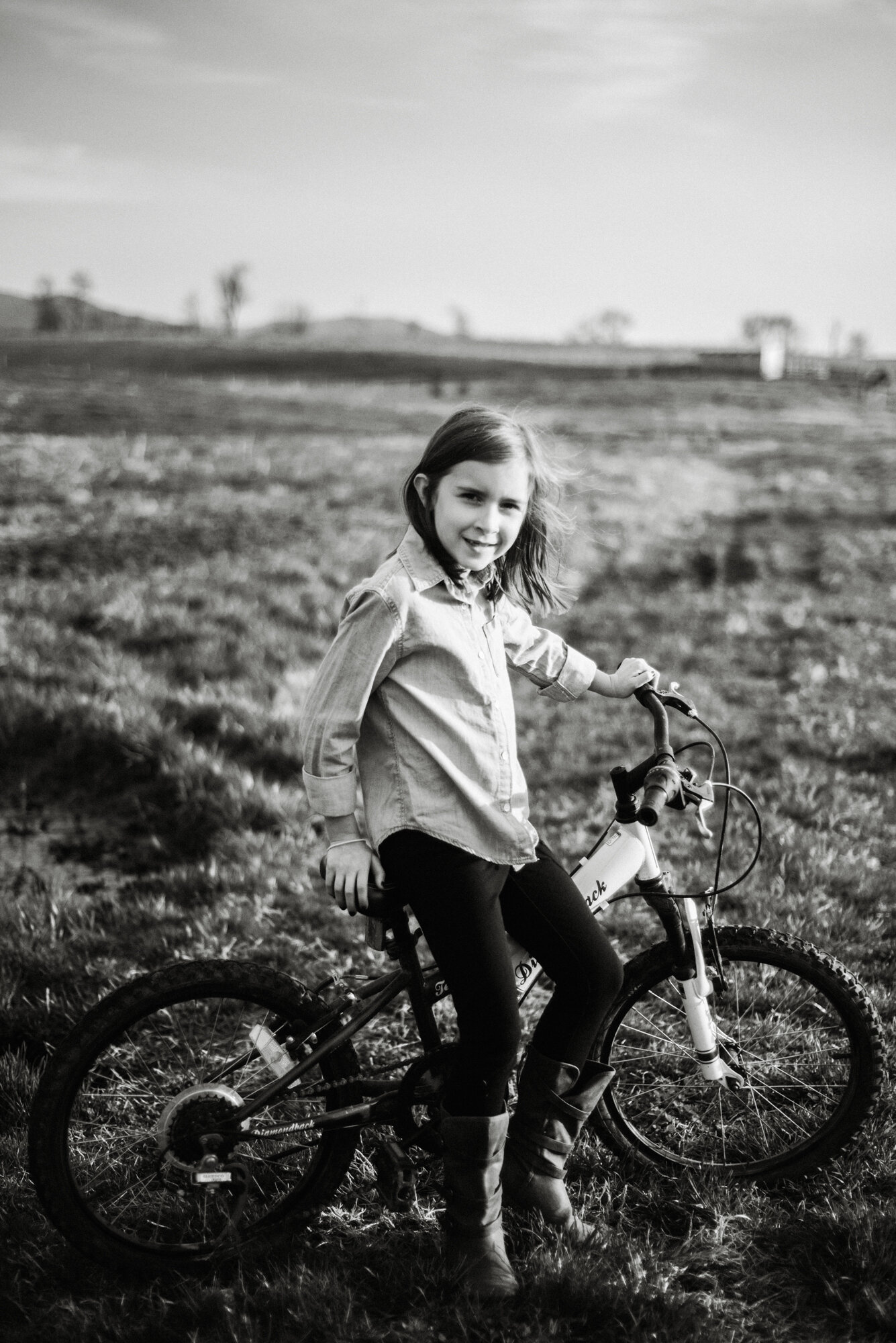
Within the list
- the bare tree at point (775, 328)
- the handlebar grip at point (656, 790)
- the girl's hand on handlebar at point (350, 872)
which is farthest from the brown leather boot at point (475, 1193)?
the bare tree at point (775, 328)

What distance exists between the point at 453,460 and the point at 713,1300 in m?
2.38

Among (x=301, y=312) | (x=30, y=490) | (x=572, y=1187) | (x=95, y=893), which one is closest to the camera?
(x=572, y=1187)

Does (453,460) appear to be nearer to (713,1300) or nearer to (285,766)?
(713,1300)

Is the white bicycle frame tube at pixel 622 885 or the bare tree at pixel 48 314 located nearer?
the white bicycle frame tube at pixel 622 885

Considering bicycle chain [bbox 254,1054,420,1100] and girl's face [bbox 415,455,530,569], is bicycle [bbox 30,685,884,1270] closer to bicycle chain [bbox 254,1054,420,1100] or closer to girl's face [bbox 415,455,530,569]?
bicycle chain [bbox 254,1054,420,1100]

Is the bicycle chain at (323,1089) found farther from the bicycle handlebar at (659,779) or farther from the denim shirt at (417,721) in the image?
the bicycle handlebar at (659,779)

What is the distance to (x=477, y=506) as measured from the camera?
2762 mm

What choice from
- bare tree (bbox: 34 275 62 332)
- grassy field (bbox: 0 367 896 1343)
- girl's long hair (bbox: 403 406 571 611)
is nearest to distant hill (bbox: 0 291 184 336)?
bare tree (bbox: 34 275 62 332)

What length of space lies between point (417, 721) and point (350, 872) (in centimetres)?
44

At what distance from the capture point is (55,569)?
9297mm

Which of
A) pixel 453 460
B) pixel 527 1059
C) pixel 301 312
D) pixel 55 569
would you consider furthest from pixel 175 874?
pixel 301 312

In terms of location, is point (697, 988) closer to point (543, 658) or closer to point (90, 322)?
point (543, 658)

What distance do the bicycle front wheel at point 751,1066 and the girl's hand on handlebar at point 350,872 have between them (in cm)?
96

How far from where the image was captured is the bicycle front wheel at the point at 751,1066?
120 inches
